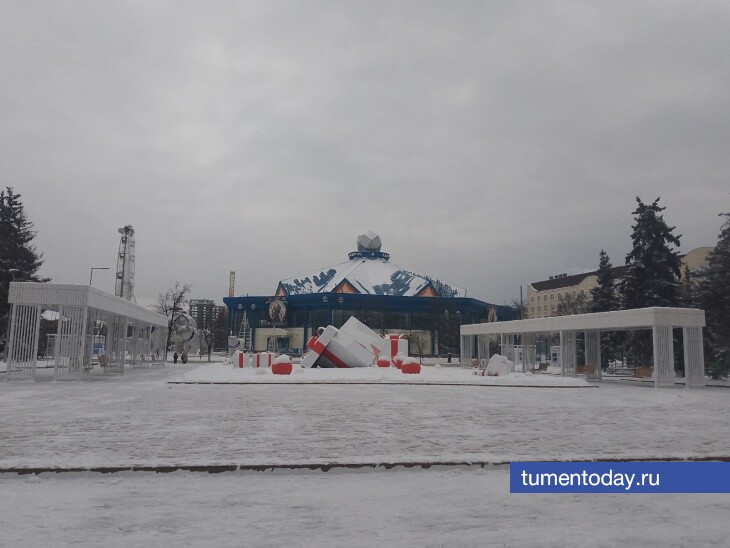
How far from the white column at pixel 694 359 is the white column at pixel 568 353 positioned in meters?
7.55

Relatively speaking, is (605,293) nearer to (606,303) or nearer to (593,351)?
(606,303)

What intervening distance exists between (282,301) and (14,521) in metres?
76.0


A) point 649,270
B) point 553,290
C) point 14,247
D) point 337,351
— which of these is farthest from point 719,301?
point 553,290

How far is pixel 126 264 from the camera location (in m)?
78.1

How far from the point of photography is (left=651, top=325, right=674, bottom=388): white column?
25.9m

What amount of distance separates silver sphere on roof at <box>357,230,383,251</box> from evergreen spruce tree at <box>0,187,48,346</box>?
63.6 meters

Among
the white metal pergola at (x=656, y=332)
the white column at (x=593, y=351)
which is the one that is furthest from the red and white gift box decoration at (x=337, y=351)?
the white column at (x=593, y=351)

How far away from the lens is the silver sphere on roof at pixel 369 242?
330 feet

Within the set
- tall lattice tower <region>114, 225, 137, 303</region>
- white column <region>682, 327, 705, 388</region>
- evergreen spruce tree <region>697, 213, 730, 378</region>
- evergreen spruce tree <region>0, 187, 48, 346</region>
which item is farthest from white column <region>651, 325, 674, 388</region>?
tall lattice tower <region>114, 225, 137, 303</region>

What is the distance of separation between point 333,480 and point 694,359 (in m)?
25.0

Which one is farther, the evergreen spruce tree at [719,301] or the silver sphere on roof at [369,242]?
the silver sphere on roof at [369,242]

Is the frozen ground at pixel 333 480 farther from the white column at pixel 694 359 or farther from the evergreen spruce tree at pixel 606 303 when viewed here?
the evergreen spruce tree at pixel 606 303

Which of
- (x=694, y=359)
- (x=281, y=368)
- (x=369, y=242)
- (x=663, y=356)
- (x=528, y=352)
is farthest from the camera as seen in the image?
(x=369, y=242)

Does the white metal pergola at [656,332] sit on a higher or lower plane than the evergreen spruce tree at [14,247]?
lower
